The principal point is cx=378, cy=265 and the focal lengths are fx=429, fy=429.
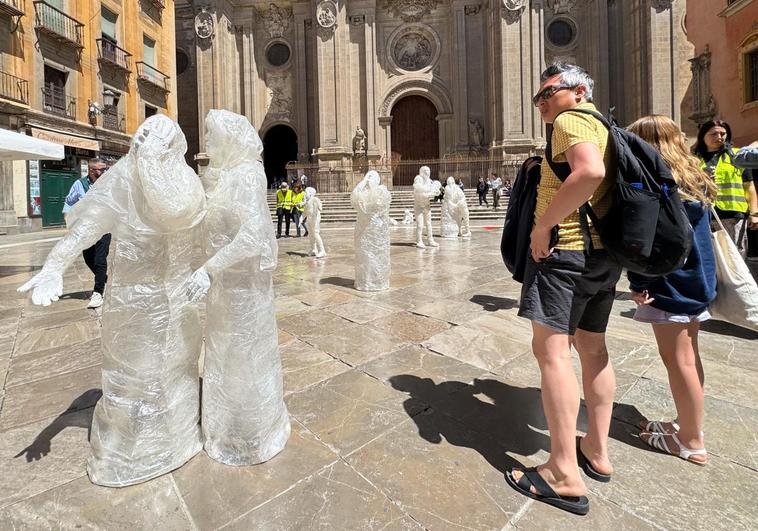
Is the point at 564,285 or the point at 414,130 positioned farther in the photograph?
the point at 414,130

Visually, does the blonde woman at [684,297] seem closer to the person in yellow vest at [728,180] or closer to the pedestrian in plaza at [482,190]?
the person in yellow vest at [728,180]

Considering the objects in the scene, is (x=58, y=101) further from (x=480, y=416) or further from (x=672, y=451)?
(x=672, y=451)

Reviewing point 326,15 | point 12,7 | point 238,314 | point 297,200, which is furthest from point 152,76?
point 238,314

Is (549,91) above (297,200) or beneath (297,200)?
beneath

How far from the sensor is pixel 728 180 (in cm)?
384

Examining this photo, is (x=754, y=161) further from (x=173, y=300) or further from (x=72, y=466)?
(x=72, y=466)

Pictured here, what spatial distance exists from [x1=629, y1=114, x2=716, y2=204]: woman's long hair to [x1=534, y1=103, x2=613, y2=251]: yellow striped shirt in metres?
0.46

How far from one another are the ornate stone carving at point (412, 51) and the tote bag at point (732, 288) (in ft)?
83.2

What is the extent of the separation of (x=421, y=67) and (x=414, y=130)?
3.49 metres

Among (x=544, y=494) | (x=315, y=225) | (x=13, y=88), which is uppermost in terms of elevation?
(x=13, y=88)

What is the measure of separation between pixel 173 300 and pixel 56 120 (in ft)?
61.9

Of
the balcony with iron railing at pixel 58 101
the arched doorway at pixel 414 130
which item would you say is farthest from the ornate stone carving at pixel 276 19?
the balcony with iron railing at pixel 58 101

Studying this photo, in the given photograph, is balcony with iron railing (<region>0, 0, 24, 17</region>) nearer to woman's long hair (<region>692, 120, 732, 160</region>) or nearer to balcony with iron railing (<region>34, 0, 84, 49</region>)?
balcony with iron railing (<region>34, 0, 84, 49</region>)

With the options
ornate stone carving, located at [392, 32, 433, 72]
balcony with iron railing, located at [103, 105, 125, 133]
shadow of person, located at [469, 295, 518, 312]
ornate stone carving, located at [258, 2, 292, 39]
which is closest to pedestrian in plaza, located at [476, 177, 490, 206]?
ornate stone carving, located at [392, 32, 433, 72]
